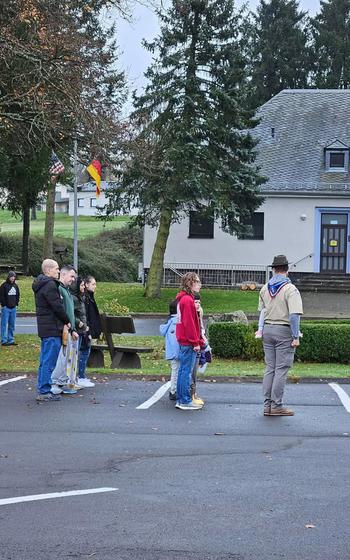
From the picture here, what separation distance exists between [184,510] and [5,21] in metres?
13.4

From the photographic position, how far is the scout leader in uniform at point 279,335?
11094 mm

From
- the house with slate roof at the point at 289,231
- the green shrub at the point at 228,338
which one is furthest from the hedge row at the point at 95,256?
the green shrub at the point at 228,338

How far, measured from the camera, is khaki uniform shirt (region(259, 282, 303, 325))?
11039 millimetres

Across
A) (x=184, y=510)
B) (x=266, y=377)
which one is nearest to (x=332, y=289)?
(x=266, y=377)

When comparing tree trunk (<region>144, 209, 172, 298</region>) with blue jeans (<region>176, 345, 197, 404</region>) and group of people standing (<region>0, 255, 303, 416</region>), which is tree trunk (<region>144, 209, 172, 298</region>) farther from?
blue jeans (<region>176, 345, 197, 404</region>)

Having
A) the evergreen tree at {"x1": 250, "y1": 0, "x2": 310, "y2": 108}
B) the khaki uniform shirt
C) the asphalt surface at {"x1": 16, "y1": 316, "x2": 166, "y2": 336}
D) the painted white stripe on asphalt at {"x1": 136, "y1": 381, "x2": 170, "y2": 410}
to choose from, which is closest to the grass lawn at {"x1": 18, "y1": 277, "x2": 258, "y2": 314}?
the asphalt surface at {"x1": 16, "y1": 316, "x2": 166, "y2": 336}

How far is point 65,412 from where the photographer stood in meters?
11.2

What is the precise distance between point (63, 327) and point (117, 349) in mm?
4312

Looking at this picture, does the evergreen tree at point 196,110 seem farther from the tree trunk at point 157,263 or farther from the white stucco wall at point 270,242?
the white stucco wall at point 270,242

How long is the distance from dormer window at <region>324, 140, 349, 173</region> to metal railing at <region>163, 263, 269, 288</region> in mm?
5842

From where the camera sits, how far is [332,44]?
6494 cm

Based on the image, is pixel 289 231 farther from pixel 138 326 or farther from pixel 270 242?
pixel 138 326

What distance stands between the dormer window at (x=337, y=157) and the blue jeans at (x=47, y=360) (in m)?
32.1

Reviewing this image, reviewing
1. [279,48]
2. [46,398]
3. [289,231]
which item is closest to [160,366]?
[46,398]
